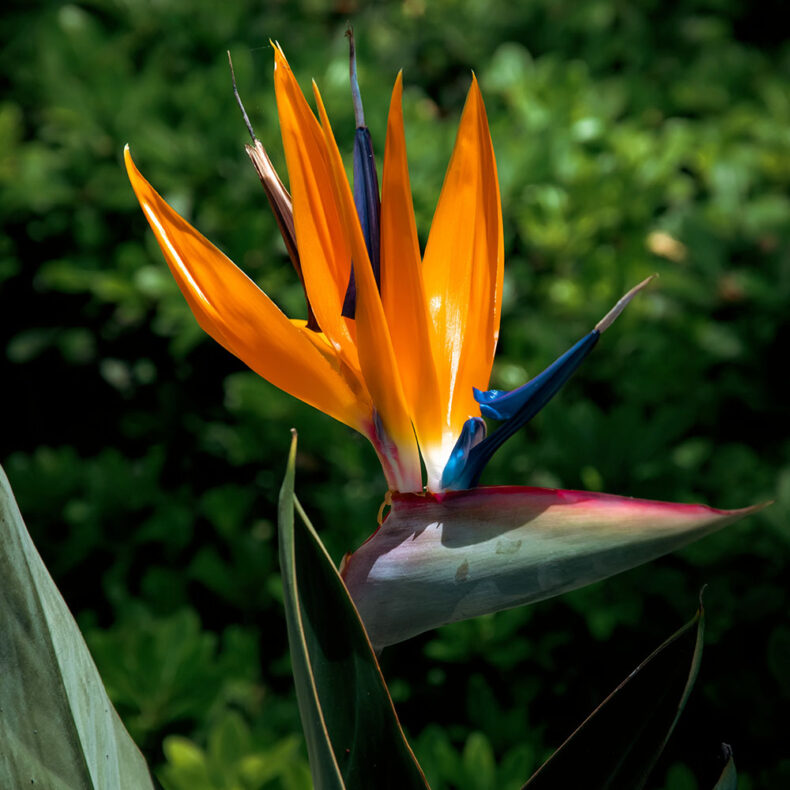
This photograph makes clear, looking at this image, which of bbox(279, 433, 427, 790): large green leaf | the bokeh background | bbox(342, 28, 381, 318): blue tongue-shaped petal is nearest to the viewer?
bbox(279, 433, 427, 790): large green leaf

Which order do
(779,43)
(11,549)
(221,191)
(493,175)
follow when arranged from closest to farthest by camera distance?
(11,549) < (493,175) < (221,191) < (779,43)

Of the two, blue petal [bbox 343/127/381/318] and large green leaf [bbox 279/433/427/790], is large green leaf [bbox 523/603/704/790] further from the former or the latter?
blue petal [bbox 343/127/381/318]

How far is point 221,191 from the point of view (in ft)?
4.63

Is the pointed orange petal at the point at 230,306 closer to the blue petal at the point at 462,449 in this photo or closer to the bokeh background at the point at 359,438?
the blue petal at the point at 462,449

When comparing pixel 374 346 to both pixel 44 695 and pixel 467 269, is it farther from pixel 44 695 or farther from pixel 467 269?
pixel 44 695

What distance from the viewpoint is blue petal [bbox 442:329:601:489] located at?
0.52 metres

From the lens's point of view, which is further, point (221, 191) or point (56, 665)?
point (221, 191)

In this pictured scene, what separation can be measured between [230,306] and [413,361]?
0.11m

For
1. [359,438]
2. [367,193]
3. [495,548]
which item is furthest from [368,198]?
[359,438]

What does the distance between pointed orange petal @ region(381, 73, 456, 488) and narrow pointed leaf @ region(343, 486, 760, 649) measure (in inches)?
2.4

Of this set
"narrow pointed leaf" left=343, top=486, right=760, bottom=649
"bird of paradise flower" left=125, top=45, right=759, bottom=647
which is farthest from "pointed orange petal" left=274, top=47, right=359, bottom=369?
"narrow pointed leaf" left=343, top=486, right=760, bottom=649

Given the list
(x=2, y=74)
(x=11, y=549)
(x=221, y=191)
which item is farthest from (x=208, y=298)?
(x=2, y=74)

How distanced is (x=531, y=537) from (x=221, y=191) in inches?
42.0

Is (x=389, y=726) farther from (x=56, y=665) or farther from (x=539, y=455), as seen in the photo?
(x=539, y=455)
